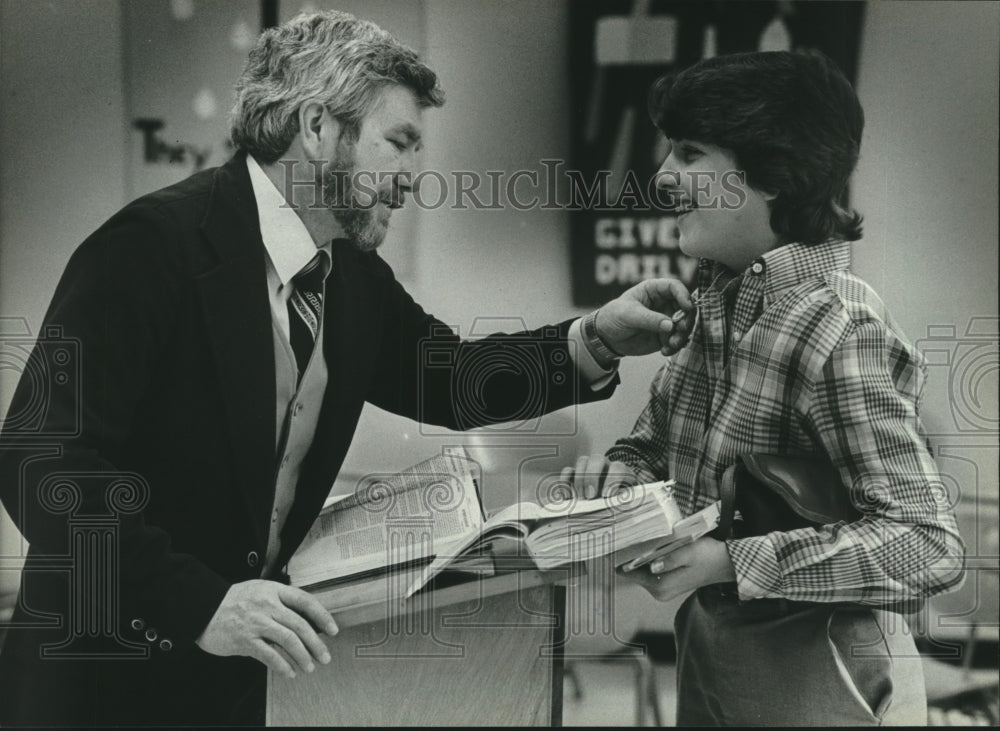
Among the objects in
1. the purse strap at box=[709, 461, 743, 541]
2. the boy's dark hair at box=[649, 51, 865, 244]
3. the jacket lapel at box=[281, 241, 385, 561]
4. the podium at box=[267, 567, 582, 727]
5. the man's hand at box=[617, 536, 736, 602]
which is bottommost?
the podium at box=[267, 567, 582, 727]

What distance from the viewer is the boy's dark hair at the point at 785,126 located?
201 cm

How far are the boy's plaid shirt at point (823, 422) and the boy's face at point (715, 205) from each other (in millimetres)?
61

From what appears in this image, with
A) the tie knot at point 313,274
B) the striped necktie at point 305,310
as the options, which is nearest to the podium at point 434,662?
the striped necktie at point 305,310

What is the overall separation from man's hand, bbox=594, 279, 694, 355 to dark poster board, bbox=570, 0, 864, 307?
54mm

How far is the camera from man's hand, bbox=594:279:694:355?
210 centimetres

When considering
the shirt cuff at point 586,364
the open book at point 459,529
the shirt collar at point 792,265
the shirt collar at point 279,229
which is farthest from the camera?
the shirt cuff at point 586,364

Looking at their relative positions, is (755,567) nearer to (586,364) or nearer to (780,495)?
(780,495)

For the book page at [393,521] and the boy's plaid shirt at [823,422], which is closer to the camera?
the boy's plaid shirt at [823,422]

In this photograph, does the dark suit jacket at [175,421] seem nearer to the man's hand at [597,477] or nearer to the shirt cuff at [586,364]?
the shirt cuff at [586,364]

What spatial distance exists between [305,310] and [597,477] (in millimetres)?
727

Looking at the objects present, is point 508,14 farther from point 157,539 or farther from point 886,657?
point 886,657

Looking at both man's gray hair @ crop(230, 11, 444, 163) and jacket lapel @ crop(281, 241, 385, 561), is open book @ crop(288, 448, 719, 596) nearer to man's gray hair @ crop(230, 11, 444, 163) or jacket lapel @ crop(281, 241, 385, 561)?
jacket lapel @ crop(281, 241, 385, 561)

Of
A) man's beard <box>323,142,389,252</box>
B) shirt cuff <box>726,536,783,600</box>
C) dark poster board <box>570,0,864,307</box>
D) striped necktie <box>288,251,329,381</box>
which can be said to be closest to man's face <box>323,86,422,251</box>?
man's beard <box>323,142,389,252</box>

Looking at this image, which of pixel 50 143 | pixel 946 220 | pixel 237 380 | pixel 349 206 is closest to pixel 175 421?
pixel 237 380
